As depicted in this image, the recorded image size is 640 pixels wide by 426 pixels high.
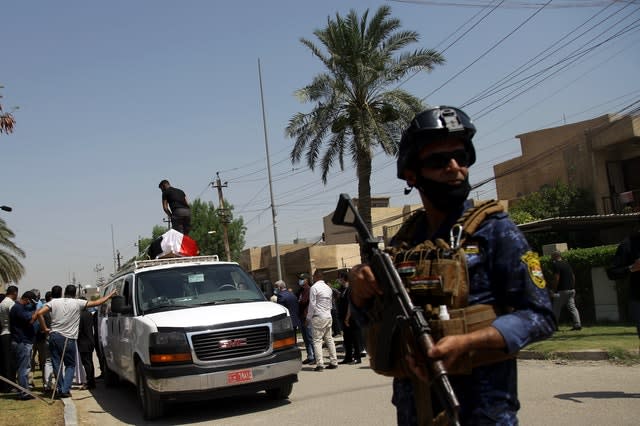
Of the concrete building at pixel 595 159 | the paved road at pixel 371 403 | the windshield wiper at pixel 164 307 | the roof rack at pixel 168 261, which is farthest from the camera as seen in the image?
the concrete building at pixel 595 159

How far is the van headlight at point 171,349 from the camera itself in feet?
28.3

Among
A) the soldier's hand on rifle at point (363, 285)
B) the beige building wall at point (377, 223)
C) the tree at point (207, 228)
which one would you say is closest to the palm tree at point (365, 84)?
the soldier's hand on rifle at point (363, 285)

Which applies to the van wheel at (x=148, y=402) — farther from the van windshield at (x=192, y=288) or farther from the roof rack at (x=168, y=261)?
the roof rack at (x=168, y=261)

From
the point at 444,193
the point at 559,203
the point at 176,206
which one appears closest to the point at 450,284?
the point at 444,193

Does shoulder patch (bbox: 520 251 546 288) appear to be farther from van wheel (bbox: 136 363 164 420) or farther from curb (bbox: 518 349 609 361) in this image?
curb (bbox: 518 349 609 361)

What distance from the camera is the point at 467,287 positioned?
2430mm

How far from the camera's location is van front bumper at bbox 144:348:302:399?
8.58 meters

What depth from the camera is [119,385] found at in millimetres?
13797

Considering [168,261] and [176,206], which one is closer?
[168,261]

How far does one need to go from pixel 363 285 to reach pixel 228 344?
6427 millimetres

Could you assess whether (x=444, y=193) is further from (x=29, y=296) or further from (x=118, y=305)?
(x=29, y=296)

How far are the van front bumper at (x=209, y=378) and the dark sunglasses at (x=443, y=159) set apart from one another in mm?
6633

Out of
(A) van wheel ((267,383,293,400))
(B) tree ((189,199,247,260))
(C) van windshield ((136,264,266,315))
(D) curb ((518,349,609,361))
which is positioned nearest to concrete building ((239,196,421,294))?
(B) tree ((189,199,247,260))

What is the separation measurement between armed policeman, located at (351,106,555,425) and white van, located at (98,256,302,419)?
6289 millimetres
